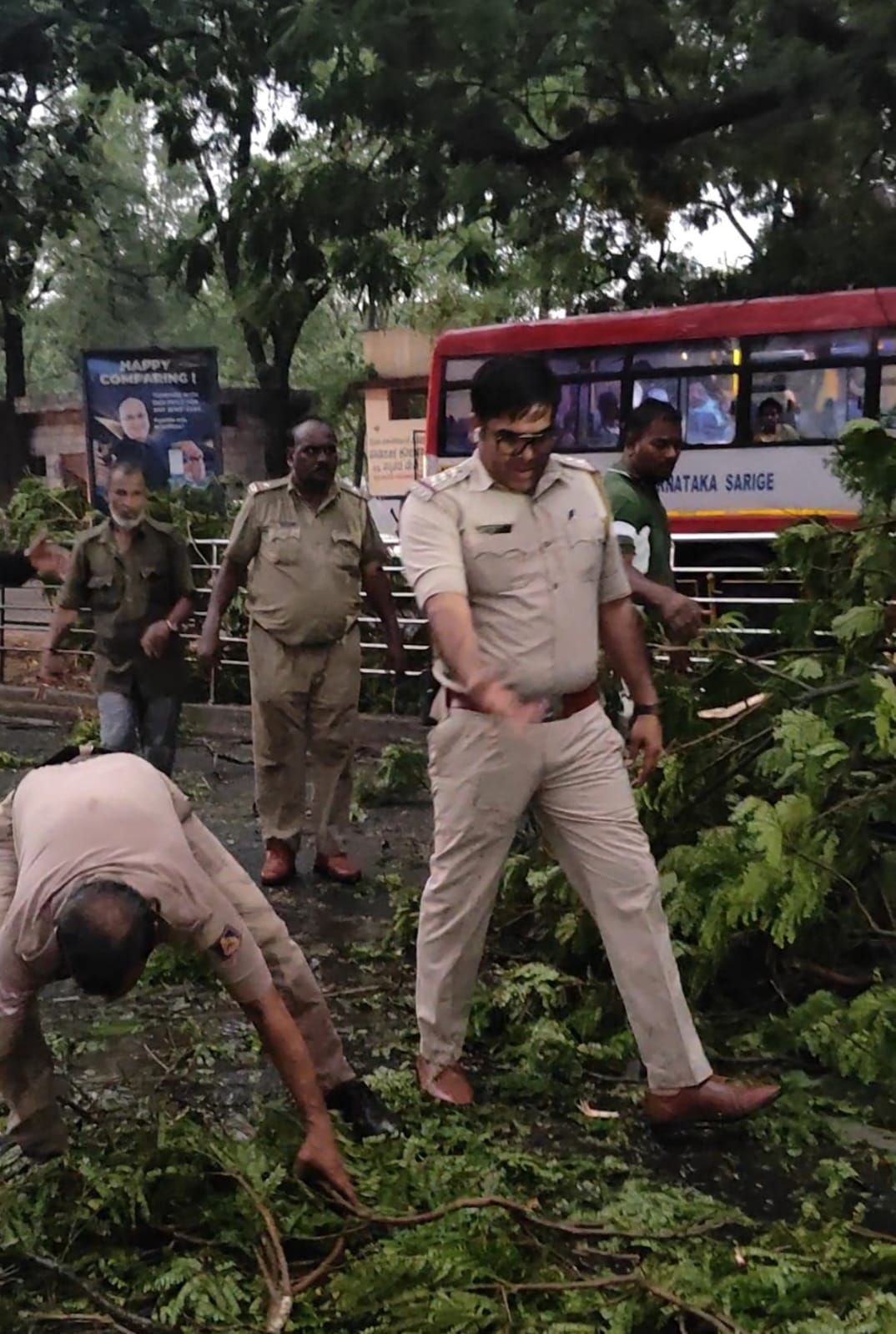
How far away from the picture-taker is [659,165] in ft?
41.0

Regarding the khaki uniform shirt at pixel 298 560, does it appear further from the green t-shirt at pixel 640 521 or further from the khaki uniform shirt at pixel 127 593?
the green t-shirt at pixel 640 521

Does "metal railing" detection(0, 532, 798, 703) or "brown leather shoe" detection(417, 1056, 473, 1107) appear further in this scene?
→ "metal railing" detection(0, 532, 798, 703)

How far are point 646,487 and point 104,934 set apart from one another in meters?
2.92

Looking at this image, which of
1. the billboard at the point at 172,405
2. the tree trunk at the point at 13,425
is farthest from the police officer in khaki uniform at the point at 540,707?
the tree trunk at the point at 13,425

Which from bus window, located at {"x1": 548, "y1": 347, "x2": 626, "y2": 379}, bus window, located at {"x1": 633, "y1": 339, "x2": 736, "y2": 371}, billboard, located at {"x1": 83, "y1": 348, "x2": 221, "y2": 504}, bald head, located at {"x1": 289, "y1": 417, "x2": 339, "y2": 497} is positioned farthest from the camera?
billboard, located at {"x1": 83, "y1": 348, "x2": 221, "y2": 504}

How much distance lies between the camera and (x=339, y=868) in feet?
21.1

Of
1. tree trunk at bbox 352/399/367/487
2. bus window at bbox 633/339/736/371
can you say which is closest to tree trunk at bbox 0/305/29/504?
tree trunk at bbox 352/399/367/487

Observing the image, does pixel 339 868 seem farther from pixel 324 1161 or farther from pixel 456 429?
pixel 456 429

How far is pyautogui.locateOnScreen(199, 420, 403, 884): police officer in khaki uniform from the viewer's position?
20.7 ft

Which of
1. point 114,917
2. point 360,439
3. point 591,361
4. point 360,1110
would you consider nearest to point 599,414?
point 591,361

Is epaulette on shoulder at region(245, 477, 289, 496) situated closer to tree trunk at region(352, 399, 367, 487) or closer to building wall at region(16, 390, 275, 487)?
building wall at region(16, 390, 275, 487)

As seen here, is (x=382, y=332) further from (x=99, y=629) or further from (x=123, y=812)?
(x=123, y=812)

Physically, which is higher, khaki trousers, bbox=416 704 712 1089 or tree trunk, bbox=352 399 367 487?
tree trunk, bbox=352 399 367 487

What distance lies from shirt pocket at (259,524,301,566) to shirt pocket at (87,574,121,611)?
766mm
